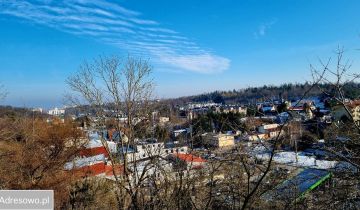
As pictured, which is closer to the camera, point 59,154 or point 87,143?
point 59,154

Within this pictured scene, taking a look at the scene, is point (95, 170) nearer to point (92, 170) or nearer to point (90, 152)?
point (92, 170)

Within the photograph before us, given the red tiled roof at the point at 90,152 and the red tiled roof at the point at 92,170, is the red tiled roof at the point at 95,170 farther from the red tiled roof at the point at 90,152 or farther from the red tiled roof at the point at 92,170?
the red tiled roof at the point at 90,152

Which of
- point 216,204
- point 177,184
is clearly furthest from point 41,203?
point 216,204

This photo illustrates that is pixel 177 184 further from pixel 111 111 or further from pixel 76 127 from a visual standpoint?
pixel 76 127
